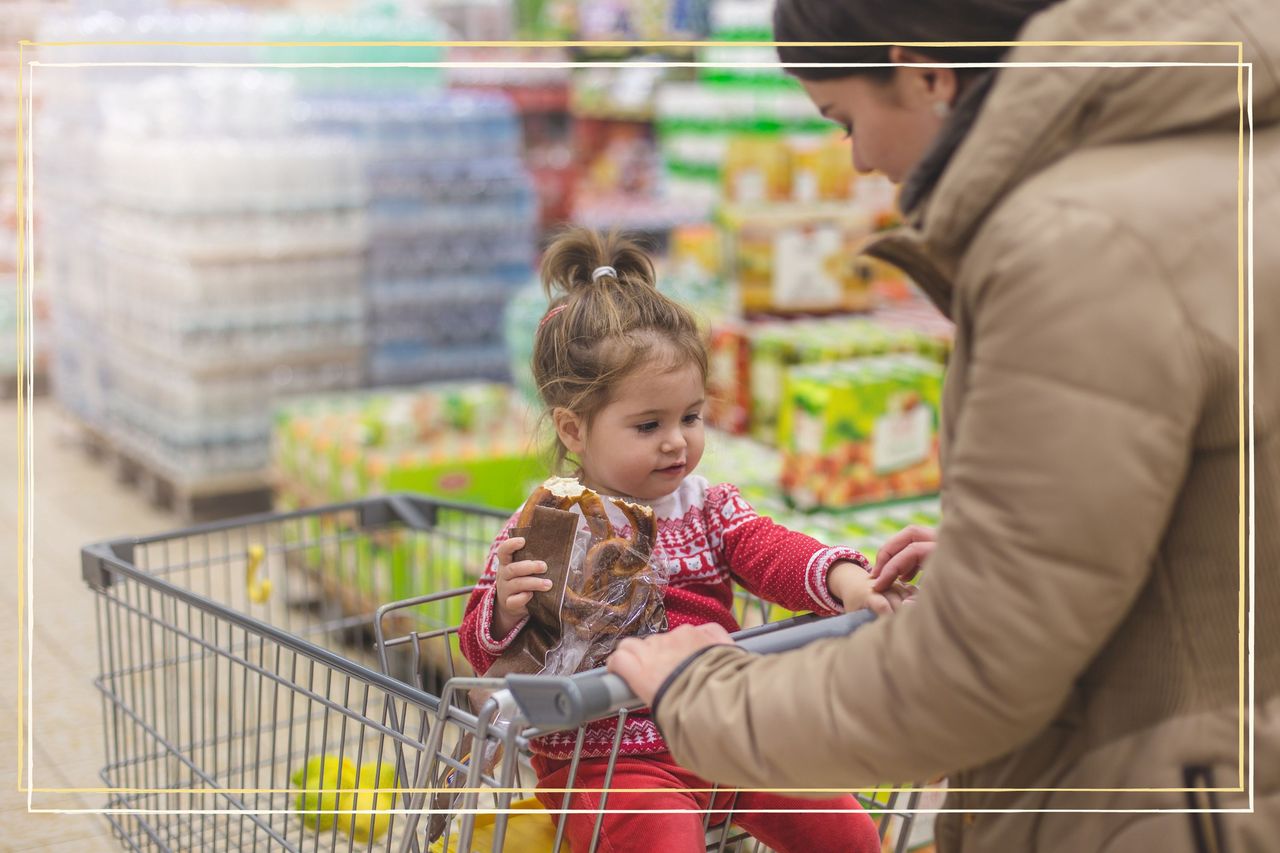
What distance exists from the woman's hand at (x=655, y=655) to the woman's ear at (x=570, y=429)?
54 centimetres

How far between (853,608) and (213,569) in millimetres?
3016

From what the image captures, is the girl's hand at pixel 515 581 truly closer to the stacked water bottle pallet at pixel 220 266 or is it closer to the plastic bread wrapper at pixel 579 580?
the plastic bread wrapper at pixel 579 580

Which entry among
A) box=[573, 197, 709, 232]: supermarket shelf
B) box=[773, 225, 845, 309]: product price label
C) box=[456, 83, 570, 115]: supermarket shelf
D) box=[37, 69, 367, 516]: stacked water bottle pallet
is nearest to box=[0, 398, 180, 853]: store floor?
box=[37, 69, 367, 516]: stacked water bottle pallet

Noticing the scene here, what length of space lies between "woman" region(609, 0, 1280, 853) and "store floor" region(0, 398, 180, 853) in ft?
2.83

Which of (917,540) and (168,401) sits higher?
(917,540)

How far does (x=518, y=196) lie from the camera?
5.08m

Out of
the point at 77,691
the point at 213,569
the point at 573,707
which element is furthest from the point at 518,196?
the point at 573,707

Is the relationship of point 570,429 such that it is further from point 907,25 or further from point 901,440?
point 901,440

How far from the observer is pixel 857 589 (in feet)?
5.12

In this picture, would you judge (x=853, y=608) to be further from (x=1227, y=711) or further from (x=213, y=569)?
(x=213, y=569)

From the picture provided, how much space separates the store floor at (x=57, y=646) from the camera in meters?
2.51

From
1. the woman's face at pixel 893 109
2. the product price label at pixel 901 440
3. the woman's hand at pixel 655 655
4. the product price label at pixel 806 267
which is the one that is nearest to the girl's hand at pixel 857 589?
the woman's hand at pixel 655 655

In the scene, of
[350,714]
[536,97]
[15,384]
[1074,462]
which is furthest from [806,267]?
[15,384]

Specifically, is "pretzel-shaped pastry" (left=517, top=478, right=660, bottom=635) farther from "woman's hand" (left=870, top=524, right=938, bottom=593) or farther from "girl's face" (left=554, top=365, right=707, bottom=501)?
"woman's hand" (left=870, top=524, right=938, bottom=593)
